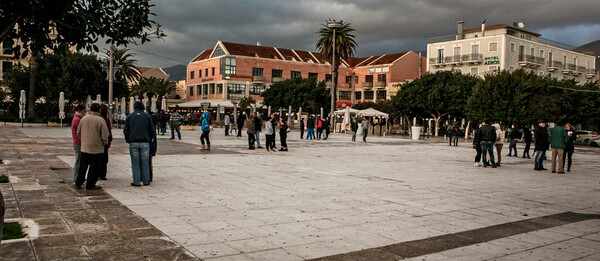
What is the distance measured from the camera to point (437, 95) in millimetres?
41688

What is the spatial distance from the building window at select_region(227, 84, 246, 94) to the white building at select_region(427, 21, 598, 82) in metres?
28.5

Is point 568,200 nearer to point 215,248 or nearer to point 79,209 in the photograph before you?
point 215,248

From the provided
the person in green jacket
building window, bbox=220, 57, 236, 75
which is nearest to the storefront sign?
building window, bbox=220, 57, 236, 75

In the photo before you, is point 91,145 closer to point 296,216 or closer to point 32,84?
point 296,216

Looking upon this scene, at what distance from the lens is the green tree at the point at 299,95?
2377 inches

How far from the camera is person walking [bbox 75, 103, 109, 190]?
7.85 m

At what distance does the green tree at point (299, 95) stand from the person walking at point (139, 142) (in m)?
51.7

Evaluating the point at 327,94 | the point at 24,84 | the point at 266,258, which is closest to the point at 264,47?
the point at 327,94

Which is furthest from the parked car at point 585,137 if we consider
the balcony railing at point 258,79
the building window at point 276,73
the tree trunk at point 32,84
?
the tree trunk at point 32,84

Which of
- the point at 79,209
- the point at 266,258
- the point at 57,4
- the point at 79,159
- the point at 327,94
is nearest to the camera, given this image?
the point at 266,258

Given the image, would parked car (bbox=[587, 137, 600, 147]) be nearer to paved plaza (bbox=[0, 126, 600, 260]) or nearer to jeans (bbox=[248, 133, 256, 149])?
paved plaza (bbox=[0, 126, 600, 260])

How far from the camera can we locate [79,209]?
626 cm

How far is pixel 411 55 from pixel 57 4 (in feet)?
240

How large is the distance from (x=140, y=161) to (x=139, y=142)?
0.37 meters
